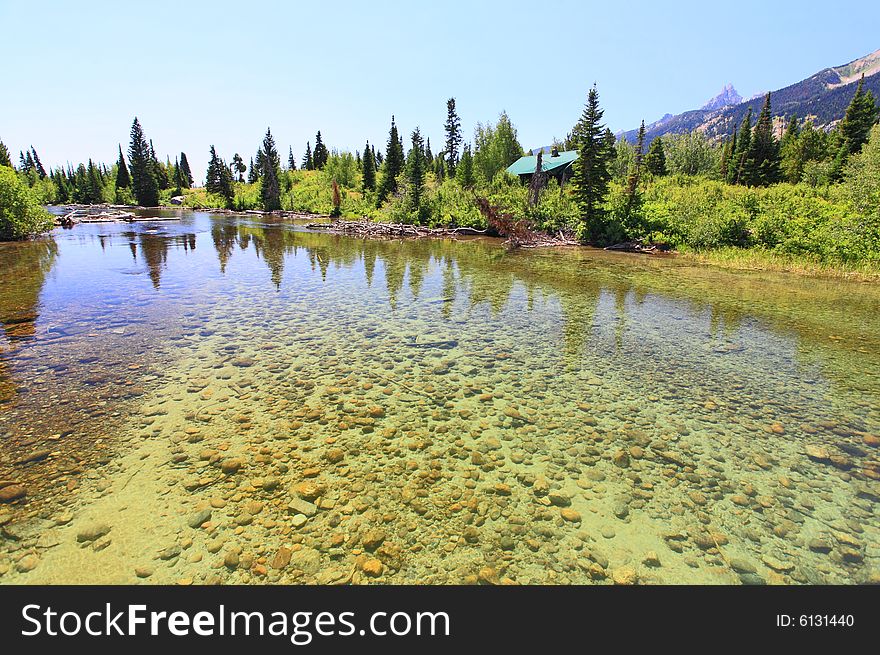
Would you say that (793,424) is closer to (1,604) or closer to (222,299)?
(1,604)

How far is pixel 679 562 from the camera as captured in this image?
14.1 ft

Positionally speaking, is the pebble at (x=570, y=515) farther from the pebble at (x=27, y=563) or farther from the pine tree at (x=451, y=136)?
the pine tree at (x=451, y=136)

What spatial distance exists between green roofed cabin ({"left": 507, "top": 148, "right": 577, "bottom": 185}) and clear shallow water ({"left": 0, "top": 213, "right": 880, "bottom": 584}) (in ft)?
166

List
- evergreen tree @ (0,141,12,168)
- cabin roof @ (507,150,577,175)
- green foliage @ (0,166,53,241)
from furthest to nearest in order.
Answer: evergreen tree @ (0,141,12,168) < cabin roof @ (507,150,577,175) < green foliage @ (0,166,53,241)

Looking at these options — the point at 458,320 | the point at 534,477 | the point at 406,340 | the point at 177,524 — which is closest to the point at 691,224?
the point at 458,320

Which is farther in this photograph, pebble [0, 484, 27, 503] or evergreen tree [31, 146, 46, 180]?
evergreen tree [31, 146, 46, 180]

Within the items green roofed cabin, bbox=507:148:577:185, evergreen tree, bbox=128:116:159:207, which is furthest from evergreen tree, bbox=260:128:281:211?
green roofed cabin, bbox=507:148:577:185

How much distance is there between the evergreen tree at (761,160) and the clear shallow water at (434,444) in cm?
5793

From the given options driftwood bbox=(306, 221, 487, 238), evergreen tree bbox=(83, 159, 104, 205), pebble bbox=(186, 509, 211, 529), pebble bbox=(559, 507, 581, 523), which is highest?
evergreen tree bbox=(83, 159, 104, 205)

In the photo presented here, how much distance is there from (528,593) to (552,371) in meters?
5.94

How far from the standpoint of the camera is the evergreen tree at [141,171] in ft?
297

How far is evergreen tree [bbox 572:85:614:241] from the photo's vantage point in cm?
3312

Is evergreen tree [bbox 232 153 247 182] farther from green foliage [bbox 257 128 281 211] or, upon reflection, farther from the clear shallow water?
the clear shallow water

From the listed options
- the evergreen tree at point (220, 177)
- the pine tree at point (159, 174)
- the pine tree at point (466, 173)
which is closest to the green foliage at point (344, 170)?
the evergreen tree at point (220, 177)
